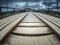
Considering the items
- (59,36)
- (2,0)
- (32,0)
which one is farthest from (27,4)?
(59,36)

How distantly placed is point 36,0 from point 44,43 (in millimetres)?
50213

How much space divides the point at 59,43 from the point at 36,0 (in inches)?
1977

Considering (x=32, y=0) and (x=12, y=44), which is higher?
(x=32, y=0)

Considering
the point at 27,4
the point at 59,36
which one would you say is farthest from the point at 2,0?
the point at 59,36

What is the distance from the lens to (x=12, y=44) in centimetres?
216

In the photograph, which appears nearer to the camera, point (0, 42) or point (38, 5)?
point (0, 42)

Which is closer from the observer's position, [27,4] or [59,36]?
[59,36]

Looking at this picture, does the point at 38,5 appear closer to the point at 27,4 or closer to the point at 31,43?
the point at 27,4

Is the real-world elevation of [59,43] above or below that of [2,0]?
below

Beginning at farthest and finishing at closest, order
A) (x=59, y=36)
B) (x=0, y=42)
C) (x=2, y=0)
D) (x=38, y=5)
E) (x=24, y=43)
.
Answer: (x=2, y=0)
(x=38, y=5)
(x=59, y=36)
(x=24, y=43)
(x=0, y=42)

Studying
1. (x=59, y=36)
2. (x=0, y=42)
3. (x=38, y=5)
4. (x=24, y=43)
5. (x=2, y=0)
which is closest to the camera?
(x=0, y=42)

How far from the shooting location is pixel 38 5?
4966cm

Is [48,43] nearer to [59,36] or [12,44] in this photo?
[59,36]

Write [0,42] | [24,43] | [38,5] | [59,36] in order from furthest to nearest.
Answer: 1. [38,5]
2. [59,36]
3. [24,43]
4. [0,42]
